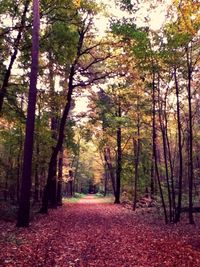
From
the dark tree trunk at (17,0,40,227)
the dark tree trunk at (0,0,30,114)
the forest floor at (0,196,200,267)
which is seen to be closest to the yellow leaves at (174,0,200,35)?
the dark tree trunk at (17,0,40,227)

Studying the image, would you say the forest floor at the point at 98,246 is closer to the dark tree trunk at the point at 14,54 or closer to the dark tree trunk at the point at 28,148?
the dark tree trunk at the point at 28,148

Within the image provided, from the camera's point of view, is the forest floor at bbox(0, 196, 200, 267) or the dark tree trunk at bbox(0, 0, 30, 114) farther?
the dark tree trunk at bbox(0, 0, 30, 114)

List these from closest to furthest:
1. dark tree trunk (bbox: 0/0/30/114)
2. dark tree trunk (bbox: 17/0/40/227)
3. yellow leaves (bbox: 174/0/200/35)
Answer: yellow leaves (bbox: 174/0/200/35)
dark tree trunk (bbox: 17/0/40/227)
dark tree trunk (bbox: 0/0/30/114)

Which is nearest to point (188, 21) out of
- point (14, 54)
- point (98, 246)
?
point (14, 54)

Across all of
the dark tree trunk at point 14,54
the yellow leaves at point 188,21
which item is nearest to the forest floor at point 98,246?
the dark tree trunk at point 14,54

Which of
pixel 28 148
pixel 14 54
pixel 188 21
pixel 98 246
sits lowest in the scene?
pixel 98 246

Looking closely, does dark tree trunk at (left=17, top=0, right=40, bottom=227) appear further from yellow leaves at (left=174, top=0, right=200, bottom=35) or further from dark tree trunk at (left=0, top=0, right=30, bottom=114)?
yellow leaves at (left=174, top=0, right=200, bottom=35)

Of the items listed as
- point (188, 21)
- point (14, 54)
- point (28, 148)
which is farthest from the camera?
point (14, 54)

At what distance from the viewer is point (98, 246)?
10289 mm

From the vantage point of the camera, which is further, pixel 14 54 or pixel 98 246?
pixel 14 54

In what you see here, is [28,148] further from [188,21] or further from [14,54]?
[188,21]

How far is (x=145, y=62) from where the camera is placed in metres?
16.2

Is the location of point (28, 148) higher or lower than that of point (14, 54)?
lower

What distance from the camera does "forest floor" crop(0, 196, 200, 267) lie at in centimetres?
831
